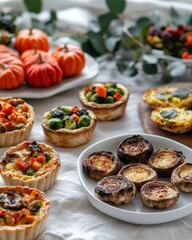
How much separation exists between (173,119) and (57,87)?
75 cm

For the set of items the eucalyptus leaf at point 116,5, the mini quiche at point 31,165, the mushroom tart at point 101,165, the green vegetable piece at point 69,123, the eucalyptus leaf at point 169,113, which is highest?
the eucalyptus leaf at point 116,5

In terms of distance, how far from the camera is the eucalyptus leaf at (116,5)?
3805 millimetres

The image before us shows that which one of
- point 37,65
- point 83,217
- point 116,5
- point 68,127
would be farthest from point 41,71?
point 83,217

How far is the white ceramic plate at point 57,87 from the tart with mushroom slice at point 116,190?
0.93 metres

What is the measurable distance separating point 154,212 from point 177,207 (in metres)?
0.12

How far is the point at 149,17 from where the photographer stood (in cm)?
398

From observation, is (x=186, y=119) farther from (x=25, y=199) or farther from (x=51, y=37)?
(x=51, y=37)

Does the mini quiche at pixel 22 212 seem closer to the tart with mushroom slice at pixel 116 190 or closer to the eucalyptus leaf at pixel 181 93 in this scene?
the tart with mushroom slice at pixel 116 190

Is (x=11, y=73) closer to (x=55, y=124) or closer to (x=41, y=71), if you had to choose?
(x=41, y=71)

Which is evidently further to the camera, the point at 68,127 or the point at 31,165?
the point at 68,127

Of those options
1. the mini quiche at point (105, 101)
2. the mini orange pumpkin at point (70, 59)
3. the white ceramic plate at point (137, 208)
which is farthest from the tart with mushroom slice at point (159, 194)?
the mini orange pumpkin at point (70, 59)

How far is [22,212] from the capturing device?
2.23 m

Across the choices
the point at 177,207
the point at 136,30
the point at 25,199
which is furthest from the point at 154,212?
the point at 136,30

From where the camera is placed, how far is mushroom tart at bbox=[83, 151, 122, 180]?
8.32 ft
